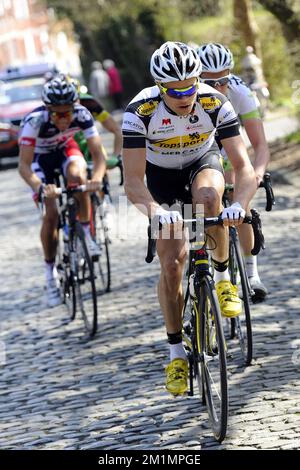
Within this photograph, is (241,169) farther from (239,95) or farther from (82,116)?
(82,116)

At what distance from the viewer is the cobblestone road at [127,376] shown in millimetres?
5898

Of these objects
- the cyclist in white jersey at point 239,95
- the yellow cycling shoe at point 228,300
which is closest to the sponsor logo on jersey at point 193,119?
the yellow cycling shoe at point 228,300

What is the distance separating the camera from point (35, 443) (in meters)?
6.09

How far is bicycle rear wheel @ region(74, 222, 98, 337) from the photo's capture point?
337 inches

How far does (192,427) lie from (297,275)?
12.8 ft

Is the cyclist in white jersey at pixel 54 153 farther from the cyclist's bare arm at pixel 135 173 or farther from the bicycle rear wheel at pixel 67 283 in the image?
the cyclist's bare arm at pixel 135 173

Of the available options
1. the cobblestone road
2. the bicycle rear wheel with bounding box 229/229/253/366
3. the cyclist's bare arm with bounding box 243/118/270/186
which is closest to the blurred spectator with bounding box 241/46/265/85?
the cobblestone road

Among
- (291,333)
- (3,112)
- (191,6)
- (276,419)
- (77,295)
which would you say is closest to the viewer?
(276,419)

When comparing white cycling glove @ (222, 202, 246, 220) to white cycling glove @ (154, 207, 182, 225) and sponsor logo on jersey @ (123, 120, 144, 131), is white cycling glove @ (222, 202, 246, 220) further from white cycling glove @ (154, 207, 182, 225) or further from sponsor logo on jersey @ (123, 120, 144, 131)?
sponsor logo on jersey @ (123, 120, 144, 131)

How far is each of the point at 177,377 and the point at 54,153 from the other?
389 cm

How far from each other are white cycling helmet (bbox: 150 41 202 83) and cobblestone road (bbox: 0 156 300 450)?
6.08ft

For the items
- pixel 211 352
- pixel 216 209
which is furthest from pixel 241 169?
pixel 211 352

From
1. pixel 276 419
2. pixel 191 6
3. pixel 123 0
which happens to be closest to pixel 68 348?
pixel 276 419

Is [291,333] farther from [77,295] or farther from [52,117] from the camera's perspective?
[52,117]
